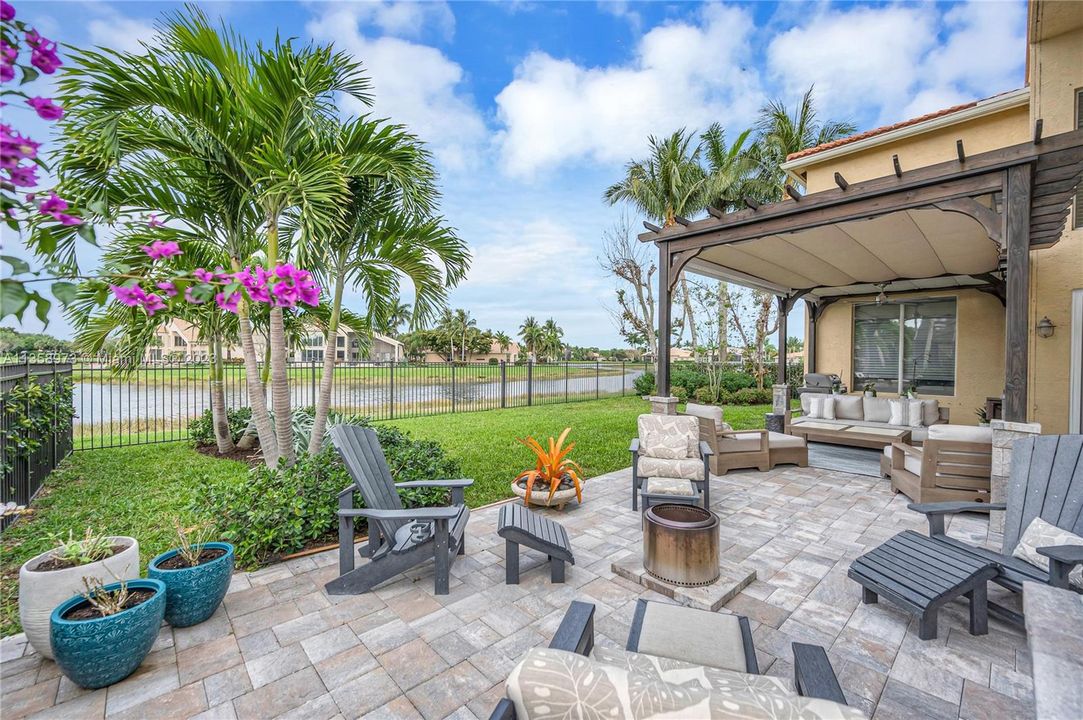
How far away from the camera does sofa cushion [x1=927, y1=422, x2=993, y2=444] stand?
445 centimetres

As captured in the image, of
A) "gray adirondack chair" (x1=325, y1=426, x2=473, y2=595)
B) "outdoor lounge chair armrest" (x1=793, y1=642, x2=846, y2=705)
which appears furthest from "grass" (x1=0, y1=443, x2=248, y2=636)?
"outdoor lounge chair armrest" (x1=793, y1=642, x2=846, y2=705)

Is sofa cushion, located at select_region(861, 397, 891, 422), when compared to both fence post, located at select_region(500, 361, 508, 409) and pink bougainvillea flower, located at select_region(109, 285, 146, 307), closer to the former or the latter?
fence post, located at select_region(500, 361, 508, 409)

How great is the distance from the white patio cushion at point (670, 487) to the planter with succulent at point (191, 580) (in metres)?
3.05

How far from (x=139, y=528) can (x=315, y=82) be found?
13.8ft

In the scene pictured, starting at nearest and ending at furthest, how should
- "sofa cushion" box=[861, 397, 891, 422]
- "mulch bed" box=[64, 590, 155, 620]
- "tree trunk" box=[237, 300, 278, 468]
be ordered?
"mulch bed" box=[64, 590, 155, 620]
"tree trunk" box=[237, 300, 278, 468]
"sofa cushion" box=[861, 397, 891, 422]

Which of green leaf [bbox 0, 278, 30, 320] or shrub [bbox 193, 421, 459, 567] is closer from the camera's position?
green leaf [bbox 0, 278, 30, 320]

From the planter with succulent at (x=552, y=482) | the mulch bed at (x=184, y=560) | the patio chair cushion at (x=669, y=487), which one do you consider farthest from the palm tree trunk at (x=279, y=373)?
the patio chair cushion at (x=669, y=487)

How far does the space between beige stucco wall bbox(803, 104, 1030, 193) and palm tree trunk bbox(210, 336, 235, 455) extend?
35.3ft

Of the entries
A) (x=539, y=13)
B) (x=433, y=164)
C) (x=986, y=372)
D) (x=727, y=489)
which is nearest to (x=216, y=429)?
(x=433, y=164)

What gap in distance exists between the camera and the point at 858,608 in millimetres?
2805

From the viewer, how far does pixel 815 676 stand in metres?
1.33

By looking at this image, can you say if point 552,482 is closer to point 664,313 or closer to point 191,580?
point 191,580

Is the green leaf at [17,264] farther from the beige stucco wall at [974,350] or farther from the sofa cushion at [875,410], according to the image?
the beige stucco wall at [974,350]

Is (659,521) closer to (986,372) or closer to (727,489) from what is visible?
(727,489)
